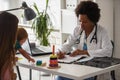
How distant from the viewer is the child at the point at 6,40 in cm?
158

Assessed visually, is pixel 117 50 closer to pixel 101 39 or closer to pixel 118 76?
pixel 118 76

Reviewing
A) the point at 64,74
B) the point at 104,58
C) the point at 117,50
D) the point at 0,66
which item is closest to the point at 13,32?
the point at 0,66

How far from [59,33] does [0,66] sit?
318 cm

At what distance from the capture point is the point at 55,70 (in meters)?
2.07

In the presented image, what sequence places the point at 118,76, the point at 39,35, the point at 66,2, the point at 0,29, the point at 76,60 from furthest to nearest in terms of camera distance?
the point at 39,35
the point at 66,2
the point at 118,76
the point at 76,60
the point at 0,29

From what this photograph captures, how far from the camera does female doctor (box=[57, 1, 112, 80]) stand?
8.49 ft

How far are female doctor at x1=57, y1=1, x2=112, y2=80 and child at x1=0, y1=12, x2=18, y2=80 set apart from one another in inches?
37.5

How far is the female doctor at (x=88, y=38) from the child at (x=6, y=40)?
37.5 inches

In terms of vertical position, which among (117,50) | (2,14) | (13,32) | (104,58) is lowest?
(117,50)

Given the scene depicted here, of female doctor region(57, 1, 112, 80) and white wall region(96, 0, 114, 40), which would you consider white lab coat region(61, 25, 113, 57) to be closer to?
female doctor region(57, 1, 112, 80)

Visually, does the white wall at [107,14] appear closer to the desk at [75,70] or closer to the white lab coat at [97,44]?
the white lab coat at [97,44]

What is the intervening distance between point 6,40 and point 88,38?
1312 mm

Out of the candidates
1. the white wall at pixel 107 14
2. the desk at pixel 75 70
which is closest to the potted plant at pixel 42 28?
the white wall at pixel 107 14

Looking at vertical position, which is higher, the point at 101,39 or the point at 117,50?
the point at 101,39
